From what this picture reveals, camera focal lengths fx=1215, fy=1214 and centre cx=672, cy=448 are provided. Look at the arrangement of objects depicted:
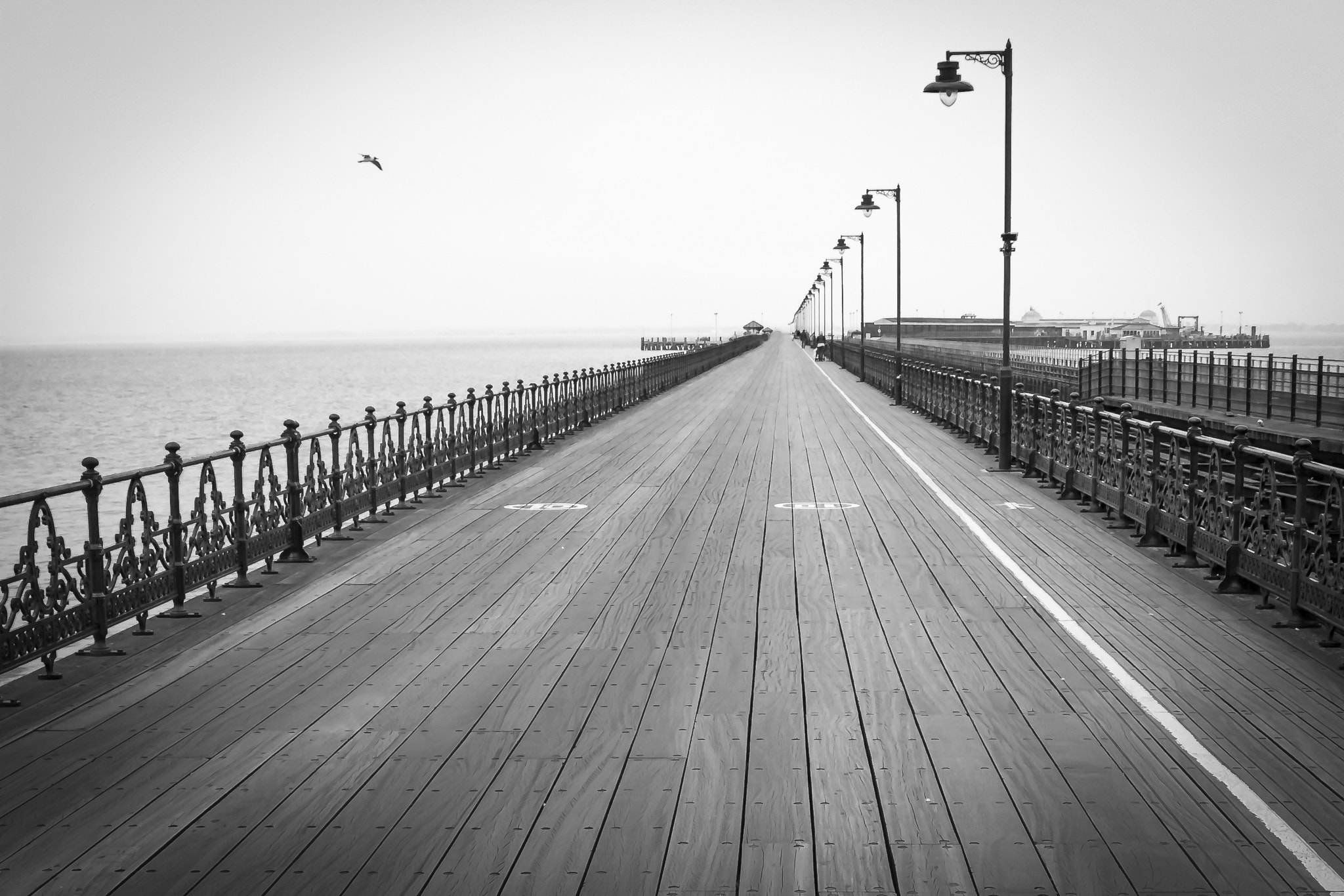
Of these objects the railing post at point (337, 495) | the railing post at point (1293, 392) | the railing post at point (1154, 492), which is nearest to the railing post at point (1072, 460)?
the railing post at point (1154, 492)

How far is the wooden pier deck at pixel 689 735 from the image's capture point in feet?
15.1

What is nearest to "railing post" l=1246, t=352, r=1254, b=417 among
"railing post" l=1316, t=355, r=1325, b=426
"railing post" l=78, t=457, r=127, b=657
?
"railing post" l=1316, t=355, r=1325, b=426

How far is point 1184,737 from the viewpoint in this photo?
594 cm

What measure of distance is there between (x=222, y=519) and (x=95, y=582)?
229 cm

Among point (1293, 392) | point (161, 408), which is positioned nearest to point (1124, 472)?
point (1293, 392)

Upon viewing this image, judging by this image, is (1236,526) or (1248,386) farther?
(1248,386)

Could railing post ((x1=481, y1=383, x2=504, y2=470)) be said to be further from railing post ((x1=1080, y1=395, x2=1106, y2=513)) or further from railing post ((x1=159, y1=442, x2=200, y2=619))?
railing post ((x1=159, y1=442, x2=200, y2=619))

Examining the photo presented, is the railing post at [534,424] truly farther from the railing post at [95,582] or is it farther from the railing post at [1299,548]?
the railing post at [1299,548]

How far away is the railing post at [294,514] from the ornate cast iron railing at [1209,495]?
799 centimetres

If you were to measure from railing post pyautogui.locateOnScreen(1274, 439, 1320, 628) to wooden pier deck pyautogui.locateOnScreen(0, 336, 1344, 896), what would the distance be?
287 millimetres

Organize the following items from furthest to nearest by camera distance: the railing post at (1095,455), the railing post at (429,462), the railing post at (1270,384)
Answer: the railing post at (1270,384) → the railing post at (429,462) → the railing post at (1095,455)

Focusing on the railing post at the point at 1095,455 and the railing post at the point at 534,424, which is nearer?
the railing post at the point at 1095,455

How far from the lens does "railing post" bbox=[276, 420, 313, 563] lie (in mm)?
11438

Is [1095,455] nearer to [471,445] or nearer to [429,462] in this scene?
[429,462]
